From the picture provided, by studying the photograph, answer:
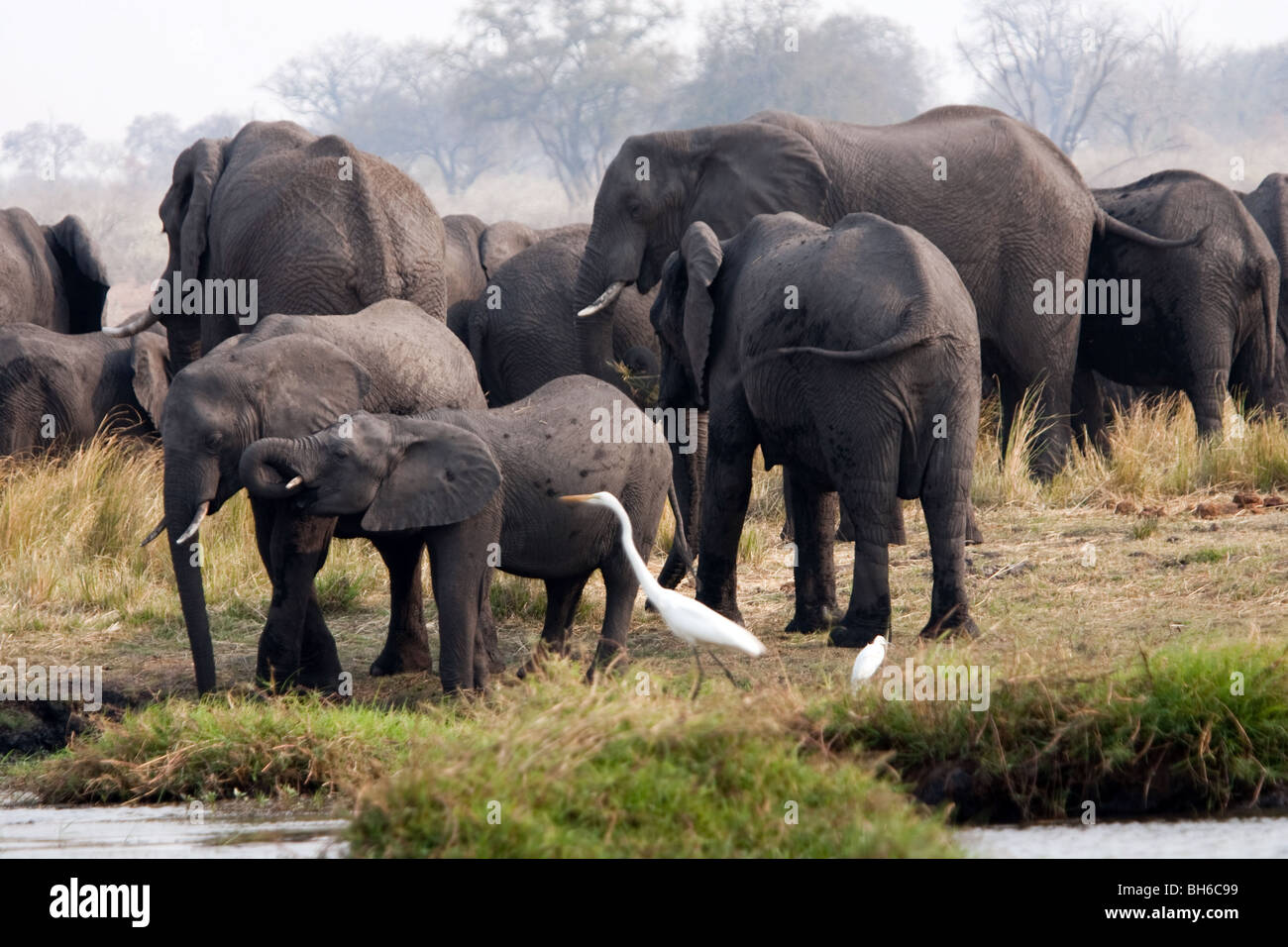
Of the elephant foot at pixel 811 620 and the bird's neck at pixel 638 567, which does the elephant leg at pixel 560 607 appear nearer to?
the elephant foot at pixel 811 620

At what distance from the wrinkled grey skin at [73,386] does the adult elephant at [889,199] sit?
3.75m

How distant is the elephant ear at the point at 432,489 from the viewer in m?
7.08

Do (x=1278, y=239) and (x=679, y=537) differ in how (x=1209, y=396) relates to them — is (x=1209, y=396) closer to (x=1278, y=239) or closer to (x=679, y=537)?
(x=1278, y=239)

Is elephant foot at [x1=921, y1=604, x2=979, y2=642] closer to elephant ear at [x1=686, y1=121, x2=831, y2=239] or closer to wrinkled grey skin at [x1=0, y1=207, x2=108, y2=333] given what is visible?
elephant ear at [x1=686, y1=121, x2=831, y2=239]

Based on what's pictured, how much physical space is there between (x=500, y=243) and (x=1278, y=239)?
582 cm

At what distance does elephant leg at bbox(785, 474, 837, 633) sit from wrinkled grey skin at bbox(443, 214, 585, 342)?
5.73 meters

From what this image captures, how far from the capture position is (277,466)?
22.9ft

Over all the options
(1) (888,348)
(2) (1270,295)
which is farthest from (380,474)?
(2) (1270,295)

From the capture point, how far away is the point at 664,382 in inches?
365

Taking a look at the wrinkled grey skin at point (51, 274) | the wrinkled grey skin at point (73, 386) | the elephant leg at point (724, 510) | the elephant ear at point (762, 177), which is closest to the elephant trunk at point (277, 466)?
the elephant leg at point (724, 510)

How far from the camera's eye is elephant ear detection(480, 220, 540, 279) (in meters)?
A: 14.9

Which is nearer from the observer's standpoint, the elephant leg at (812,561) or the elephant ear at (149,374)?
the elephant leg at (812,561)
